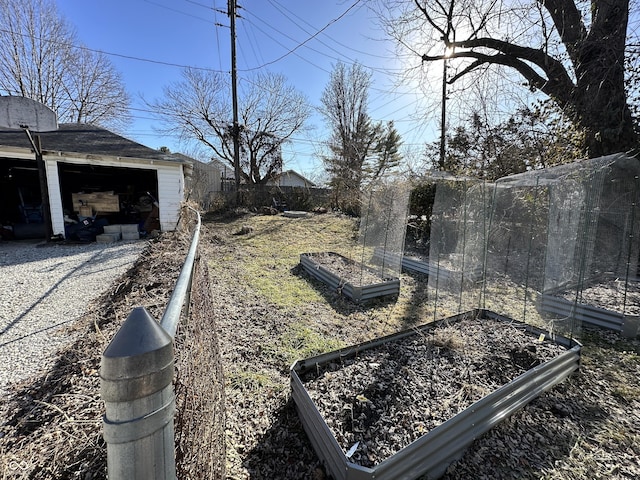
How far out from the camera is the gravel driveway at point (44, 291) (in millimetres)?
2537

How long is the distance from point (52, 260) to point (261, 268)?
421 cm

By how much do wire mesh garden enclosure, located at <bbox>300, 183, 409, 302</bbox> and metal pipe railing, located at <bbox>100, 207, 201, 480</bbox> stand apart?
389 cm

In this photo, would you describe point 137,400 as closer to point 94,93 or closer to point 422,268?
point 422,268

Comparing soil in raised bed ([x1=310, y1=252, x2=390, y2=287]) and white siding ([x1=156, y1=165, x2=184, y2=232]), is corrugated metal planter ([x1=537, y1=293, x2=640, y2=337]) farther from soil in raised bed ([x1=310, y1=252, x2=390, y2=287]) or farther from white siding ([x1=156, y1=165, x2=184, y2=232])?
white siding ([x1=156, y1=165, x2=184, y2=232])

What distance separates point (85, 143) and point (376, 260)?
31.1ft

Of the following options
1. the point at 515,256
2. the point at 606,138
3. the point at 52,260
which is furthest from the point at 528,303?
the point at 52,260

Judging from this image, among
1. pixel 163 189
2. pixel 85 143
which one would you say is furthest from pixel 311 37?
pixel 85 143

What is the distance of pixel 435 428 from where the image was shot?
1672 millimetres

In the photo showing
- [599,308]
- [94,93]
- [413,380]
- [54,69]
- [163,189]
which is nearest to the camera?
[413,380]

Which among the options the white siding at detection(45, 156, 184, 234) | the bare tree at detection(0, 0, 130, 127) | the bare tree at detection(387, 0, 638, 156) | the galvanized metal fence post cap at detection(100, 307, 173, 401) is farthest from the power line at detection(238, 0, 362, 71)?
the bare tree at detection(0, 0, 130, 127)

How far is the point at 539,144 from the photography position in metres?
6.64

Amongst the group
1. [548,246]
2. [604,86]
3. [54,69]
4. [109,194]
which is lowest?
[548,246]

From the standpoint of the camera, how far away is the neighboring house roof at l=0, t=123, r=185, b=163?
7.75 m

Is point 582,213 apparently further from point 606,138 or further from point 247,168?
point 247,168
